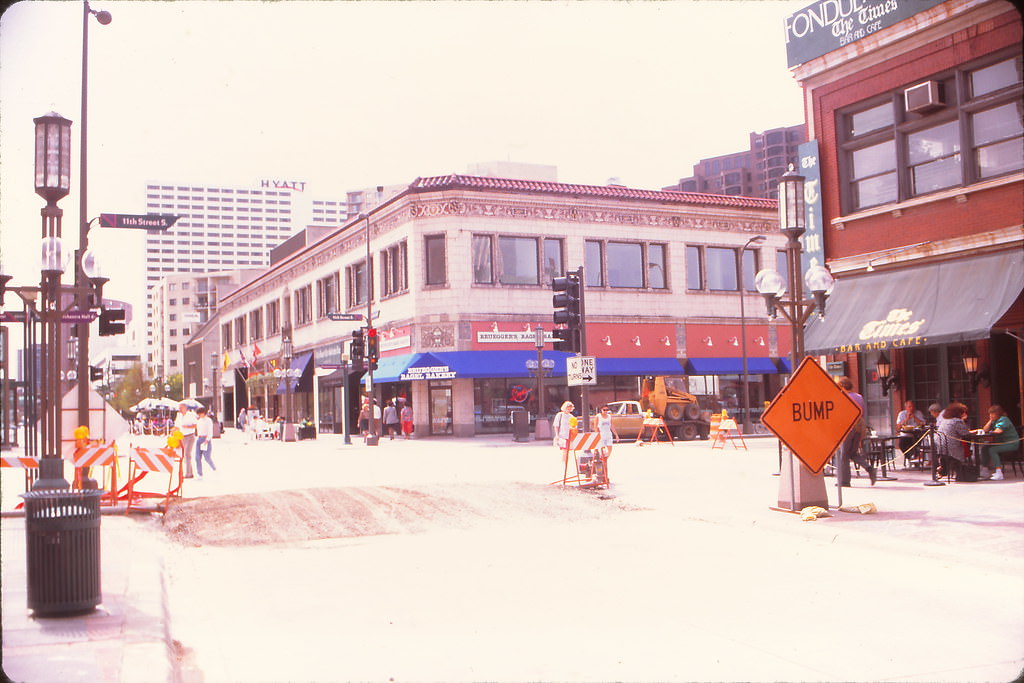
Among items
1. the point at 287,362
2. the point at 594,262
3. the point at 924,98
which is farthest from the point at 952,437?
the point at 287,362

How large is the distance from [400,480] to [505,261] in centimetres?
2431

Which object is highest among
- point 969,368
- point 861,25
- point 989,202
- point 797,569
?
point 861,25

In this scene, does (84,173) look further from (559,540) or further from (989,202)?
(989,202)

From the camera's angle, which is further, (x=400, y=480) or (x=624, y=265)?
(x=624, y=265)

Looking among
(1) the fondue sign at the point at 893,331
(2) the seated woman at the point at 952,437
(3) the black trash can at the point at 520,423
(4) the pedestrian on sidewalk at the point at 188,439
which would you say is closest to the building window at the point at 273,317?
(3) the black trash can at the point at 520,423

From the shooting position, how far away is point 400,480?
18.8 meters

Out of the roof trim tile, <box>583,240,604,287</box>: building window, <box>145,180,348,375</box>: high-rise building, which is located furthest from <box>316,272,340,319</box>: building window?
<box>583,240,604,287</box>: building window

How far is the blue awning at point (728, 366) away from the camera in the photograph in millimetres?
44844

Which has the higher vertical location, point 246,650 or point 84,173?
point 84,173

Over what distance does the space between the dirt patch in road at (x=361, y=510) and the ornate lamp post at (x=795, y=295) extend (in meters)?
2.64

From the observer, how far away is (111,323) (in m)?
17.2

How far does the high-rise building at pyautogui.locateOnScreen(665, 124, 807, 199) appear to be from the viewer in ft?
455

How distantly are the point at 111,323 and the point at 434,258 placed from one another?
25007mm

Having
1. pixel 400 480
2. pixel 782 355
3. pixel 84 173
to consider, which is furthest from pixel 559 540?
pixel 782 355
